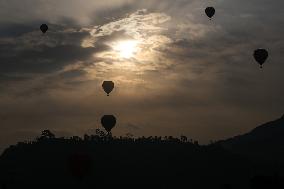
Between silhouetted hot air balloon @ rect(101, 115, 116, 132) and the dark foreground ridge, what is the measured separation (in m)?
15.1

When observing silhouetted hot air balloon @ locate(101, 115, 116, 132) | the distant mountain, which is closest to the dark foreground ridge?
the distant mountain

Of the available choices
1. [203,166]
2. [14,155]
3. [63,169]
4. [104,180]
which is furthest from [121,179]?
[14,155]

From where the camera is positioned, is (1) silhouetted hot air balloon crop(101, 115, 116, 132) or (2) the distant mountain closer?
(1) silhouetted hot air balloon crop(101, 115, 116, 132)

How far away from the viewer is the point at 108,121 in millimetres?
141375

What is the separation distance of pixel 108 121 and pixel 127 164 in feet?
106

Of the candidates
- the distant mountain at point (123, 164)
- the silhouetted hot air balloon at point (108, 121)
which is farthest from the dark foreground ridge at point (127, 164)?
the silhouetted hot air balloon at point (108, 121)

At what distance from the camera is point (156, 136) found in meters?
196

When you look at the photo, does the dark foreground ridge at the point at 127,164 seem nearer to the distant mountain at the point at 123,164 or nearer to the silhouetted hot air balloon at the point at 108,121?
the distant mountain at the point at 123,164

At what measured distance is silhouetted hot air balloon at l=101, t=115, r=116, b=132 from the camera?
140 meters

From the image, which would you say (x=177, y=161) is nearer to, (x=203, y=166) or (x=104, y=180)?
(x=203, y=166)

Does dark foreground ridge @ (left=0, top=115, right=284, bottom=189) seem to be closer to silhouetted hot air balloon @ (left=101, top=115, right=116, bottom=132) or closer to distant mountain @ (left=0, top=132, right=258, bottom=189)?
distant mountain @ (left=0, top=132, right=258, bottom=189)

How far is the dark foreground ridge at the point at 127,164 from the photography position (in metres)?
160

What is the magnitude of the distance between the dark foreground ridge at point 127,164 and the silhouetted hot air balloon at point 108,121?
1510 centimetres

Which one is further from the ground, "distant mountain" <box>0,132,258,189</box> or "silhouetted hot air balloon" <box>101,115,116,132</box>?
"silhouetted hot air balloon" <box>101,115,116,132</box>
